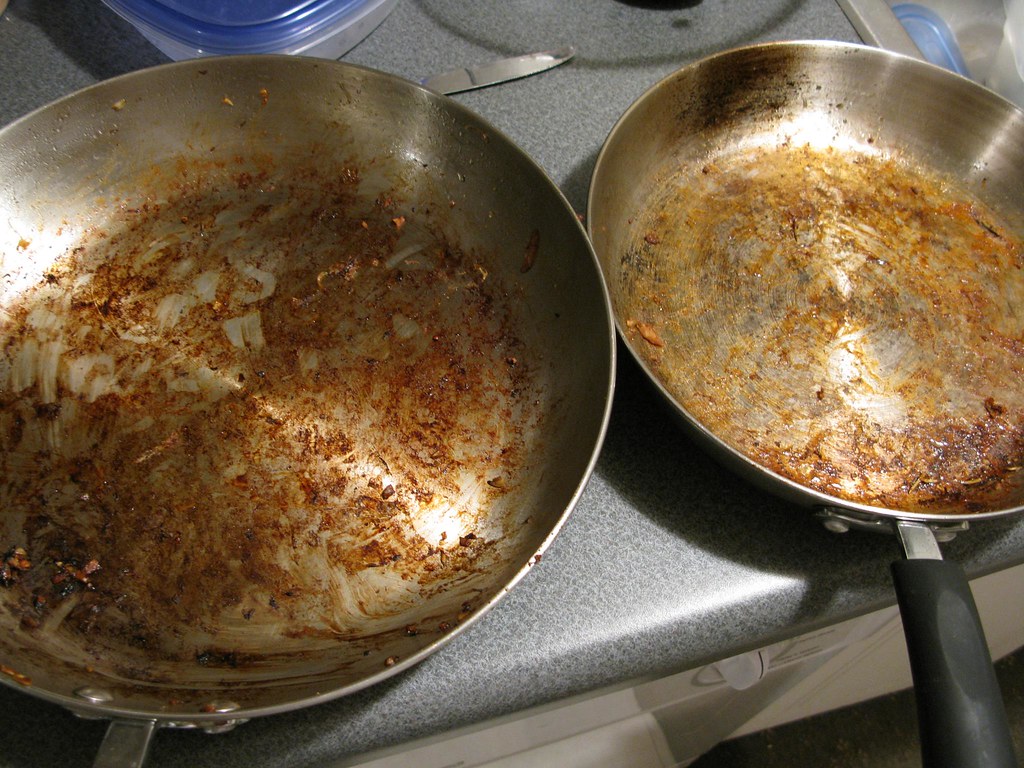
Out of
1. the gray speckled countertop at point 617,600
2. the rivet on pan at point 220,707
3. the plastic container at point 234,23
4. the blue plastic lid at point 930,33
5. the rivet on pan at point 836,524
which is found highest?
the plastic container at point 234,23

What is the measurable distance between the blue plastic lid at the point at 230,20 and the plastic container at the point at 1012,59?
2.62 feet

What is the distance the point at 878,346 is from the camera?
649mm

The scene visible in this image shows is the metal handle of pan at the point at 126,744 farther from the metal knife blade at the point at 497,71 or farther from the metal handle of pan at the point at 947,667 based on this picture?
the metal knife blade at the point at 497,71

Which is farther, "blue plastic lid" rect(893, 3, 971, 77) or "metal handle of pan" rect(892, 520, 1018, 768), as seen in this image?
A: "blue plastic lid" rect(893, 3, 971, 77)

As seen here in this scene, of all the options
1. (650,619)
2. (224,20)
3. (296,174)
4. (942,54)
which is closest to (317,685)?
(650,619)

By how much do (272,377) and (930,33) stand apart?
1070 mm

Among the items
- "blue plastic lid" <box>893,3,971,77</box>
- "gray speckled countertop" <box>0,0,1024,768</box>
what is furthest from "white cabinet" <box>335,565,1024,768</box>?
"blue plastic lid" <box>893,3,971,77</box>

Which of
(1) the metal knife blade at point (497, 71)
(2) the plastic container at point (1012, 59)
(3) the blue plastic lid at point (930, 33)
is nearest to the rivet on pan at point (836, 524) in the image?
(1) the metal knife blade at point (497, 71)

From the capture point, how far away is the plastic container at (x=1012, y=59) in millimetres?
867

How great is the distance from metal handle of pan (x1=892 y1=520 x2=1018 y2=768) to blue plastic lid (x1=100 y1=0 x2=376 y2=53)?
2.19 ft

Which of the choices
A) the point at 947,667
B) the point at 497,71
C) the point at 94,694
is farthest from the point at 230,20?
the point at 947,667

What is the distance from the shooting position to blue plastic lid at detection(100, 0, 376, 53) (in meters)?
0.67

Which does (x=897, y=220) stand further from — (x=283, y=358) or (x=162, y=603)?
(x=162, y=603)

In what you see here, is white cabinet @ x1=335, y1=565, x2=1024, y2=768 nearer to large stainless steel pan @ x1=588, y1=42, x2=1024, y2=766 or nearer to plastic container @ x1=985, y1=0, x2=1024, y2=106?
large stainless steel pan @ x1=588, y1=42, x2=1024, y2=766
